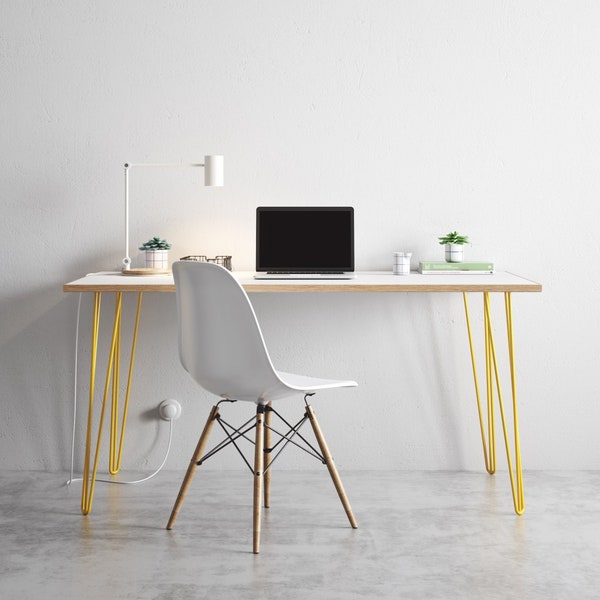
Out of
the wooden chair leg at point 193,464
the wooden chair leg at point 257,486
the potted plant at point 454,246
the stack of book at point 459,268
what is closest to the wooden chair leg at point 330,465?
the wooden chair leg at point 257,486

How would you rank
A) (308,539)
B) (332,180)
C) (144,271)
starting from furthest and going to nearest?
(332,180) < (144,271) < (308,539)

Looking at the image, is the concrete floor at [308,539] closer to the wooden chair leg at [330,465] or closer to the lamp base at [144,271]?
the wooden chair leg at [330,465]

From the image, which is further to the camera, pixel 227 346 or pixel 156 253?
pixel 156 253

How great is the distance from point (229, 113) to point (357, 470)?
144 centimetres

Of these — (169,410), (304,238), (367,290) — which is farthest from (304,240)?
(169,410)

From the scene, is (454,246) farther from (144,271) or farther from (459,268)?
(144,271)

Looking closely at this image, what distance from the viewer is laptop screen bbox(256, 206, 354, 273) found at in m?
3.18

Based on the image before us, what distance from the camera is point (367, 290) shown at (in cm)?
282

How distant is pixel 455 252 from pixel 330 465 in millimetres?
984

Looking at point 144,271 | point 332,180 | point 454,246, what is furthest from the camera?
point 332,180

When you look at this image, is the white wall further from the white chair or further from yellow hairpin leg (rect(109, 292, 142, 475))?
the white chair

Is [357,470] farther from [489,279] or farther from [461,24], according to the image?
[461,24]

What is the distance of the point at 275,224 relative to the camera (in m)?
3.21

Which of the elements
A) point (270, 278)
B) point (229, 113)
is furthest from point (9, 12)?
point (270, 278)
